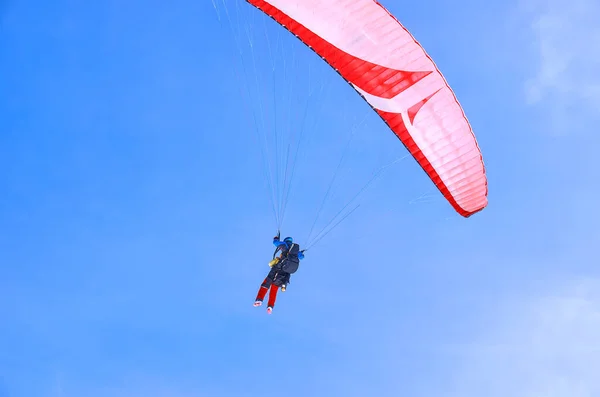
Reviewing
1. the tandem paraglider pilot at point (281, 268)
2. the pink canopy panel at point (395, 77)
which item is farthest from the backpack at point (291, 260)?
the pink canopy panel at point (395, 77)

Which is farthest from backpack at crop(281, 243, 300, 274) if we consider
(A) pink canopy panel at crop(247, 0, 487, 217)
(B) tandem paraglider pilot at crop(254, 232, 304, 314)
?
(A) pink canopy panel at crop(247, 0, 487, 217)

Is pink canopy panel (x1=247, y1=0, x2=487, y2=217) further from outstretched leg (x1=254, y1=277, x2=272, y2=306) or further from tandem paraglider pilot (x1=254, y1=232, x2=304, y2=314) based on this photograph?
outstretched leg (x1=254, y1=277, x2=272, y2=306)

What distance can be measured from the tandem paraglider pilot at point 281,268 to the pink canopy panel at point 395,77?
3.86m

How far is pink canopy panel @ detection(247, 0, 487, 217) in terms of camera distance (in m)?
13.7

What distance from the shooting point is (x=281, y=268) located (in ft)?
49.8

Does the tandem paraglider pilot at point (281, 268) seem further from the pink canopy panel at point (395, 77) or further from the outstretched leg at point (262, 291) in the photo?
the pink canopy panel at point (395, 77)

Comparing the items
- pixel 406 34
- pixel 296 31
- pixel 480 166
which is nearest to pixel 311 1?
pixel 296 31

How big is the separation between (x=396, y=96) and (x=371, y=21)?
1.96m

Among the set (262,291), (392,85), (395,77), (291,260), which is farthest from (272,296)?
(395,77)

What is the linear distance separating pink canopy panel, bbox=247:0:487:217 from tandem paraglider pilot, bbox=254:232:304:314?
3858mm

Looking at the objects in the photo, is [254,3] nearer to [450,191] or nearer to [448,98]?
[448,98]

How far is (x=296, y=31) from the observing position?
1410 centimetres

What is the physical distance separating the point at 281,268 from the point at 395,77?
5.31 metres

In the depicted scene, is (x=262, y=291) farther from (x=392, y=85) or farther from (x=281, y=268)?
(x=392, y=85)
